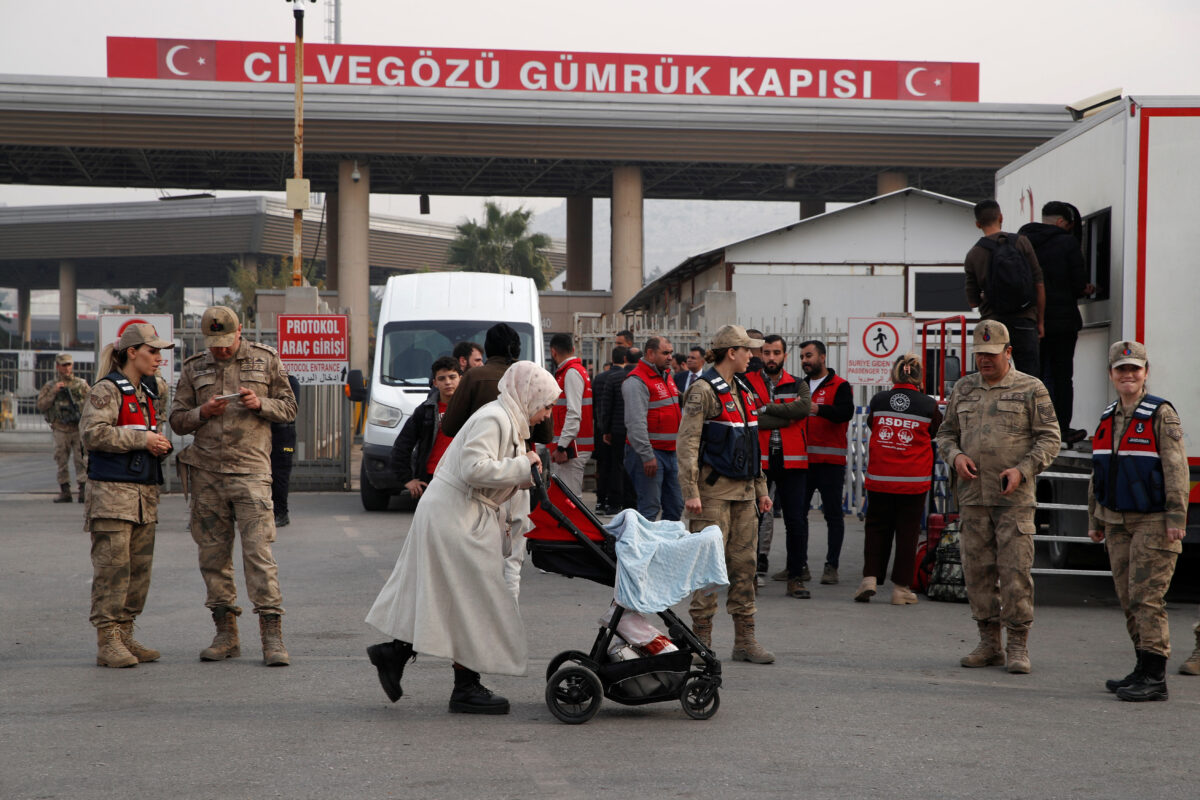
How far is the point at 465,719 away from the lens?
6148mm

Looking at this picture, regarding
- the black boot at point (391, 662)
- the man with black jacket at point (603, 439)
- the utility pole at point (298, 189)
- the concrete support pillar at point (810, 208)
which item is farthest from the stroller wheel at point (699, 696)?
the concrete support pillar at point (810, 208)

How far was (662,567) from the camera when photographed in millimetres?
6113

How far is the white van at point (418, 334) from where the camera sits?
15.4 meters

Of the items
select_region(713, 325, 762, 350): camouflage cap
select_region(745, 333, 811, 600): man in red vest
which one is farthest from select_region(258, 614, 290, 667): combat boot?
select_region(745, 333, 811, 600): man in red vest

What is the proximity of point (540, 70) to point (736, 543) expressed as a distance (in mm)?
31150

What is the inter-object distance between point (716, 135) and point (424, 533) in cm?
2921

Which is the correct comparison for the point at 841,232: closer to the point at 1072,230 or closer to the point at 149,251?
the point at 1072,230

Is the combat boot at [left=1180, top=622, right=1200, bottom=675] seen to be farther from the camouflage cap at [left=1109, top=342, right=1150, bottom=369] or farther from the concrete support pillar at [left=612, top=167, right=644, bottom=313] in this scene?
the concrete support pillar at [left=612, top=167, right=644, bottom=313]

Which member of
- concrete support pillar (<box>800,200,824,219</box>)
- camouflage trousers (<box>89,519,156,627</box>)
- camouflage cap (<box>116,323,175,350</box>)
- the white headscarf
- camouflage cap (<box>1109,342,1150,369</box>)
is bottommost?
camouflage trousers (<box>89,519,156,627</box>)

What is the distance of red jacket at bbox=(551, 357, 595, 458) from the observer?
1222cm

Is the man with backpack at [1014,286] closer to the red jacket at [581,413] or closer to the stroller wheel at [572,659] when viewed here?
the red jacket at [581,413]

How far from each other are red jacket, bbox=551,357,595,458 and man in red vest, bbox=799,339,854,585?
7.56 feet

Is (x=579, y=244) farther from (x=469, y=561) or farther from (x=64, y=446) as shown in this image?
(x=469, y=561)

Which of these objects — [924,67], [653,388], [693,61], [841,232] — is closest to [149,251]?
[693,61]
